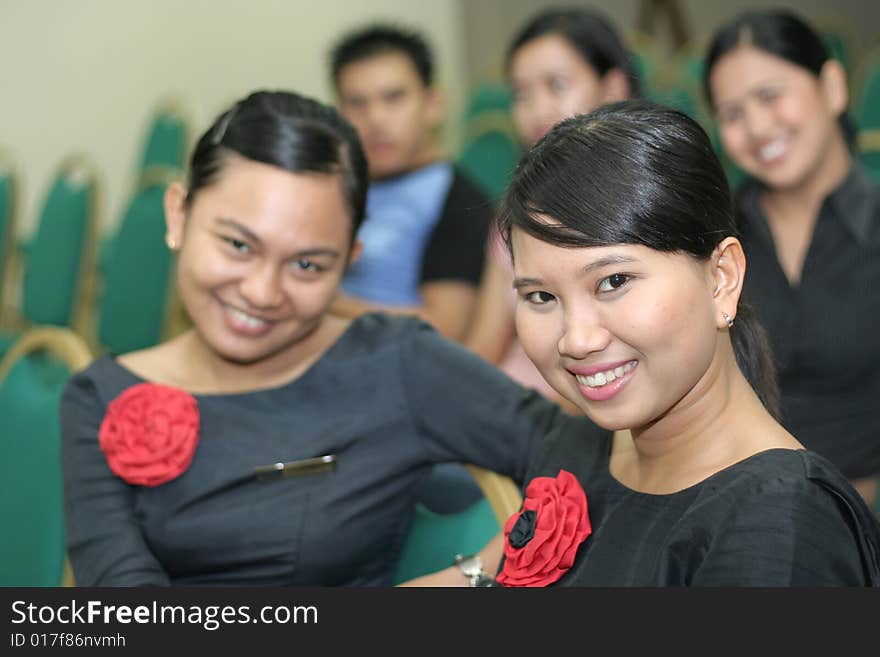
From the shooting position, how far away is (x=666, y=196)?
37.5 inches

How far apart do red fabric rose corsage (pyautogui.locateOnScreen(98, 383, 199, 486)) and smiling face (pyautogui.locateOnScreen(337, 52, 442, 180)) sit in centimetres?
148

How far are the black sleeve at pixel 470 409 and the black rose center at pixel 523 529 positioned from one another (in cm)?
19

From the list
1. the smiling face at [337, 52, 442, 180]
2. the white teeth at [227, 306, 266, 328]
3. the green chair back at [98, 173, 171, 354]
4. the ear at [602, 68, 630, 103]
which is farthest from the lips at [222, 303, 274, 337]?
the smiling face at [337, 52, 442, 180]

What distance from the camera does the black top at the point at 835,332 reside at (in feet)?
6.33

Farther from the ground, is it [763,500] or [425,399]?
[425,399]

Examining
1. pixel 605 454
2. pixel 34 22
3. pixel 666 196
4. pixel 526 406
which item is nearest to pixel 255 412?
pixel 526 406

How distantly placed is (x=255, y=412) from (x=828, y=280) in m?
1.06

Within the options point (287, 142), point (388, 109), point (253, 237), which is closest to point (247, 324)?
point (253, 237)

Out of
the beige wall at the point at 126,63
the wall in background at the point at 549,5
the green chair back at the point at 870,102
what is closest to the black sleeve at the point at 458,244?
the green chair back at the point at 870,102

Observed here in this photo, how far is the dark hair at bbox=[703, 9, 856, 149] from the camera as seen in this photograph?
2.08m

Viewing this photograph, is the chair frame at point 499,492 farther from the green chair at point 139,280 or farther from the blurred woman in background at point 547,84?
the green chair at point 139,280

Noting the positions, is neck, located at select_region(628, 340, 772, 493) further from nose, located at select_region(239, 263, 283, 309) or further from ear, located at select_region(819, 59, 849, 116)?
ear, located at select_region(819, 59, 849, 116)

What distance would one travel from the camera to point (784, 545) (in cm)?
86

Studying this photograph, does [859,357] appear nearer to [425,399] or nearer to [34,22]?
[425,399]
